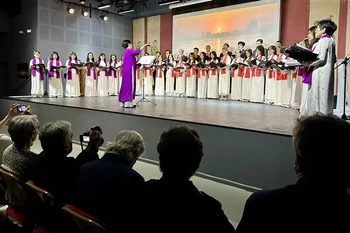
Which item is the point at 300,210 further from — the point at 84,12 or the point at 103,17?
the point at 103,17

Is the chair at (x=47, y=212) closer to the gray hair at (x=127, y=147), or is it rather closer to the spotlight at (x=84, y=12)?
the gray hair at (x=127, y=147)

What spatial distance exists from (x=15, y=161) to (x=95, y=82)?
31.7 ft

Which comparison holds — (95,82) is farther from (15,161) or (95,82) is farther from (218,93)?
(15,161)

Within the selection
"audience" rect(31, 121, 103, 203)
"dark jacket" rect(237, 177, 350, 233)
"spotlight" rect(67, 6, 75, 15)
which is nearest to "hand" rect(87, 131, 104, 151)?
"audience" rect(31, 121, 103, 203)

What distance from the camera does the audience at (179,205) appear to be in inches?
48.0

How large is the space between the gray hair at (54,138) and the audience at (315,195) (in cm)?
121

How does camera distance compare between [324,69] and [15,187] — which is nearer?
[15,187]

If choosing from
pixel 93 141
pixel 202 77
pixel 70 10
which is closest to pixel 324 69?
pixel 93 141

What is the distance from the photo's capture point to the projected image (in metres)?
9.75

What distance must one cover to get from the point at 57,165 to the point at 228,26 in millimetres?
9922

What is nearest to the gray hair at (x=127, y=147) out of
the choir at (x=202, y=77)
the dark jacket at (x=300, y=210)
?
the dark jacket at (x=300, y=210)

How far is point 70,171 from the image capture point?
5.74 feet

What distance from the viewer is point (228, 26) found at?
10844 millimetres

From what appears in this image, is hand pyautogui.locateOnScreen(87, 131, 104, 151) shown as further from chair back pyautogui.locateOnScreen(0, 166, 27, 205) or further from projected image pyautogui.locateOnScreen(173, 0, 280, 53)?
projected image pyautogui.locateOnScreen(173, 0, 280, 53)
